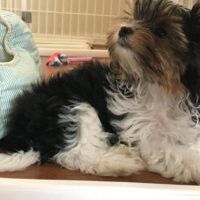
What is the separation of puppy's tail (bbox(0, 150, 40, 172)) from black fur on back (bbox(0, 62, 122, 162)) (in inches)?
1.0

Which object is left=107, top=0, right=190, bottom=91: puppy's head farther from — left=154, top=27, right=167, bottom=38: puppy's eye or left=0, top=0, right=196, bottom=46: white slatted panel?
left=0, top=0, right=196, bottom=46: white slatted panel

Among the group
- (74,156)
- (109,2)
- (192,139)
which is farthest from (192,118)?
(109,2)

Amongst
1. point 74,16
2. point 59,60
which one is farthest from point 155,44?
point 74,16

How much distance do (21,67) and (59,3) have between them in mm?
2470

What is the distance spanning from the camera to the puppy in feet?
3.77

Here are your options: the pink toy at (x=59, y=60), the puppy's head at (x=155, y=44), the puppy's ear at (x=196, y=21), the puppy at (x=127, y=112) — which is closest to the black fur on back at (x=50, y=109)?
the puppy at (x=127, y=112)

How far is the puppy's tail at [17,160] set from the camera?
44.8 inches

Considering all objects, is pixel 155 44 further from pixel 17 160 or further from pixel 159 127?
pixel 17 160

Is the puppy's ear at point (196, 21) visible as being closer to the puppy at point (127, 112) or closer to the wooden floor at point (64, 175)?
the puppy at point (127, 112)

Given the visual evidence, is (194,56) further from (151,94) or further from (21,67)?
(21,67)

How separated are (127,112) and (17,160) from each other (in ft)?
1.12

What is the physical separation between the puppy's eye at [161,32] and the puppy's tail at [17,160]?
1.50ft

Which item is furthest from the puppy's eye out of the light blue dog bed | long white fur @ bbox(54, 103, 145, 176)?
the light blue dog bed

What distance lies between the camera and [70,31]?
3.84 m
